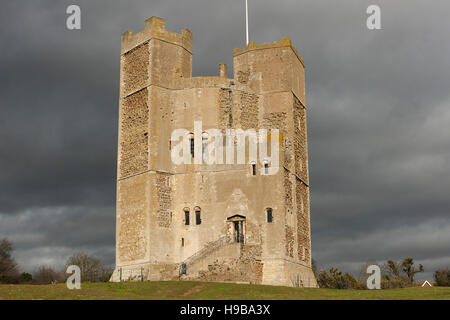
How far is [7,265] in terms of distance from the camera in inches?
2493

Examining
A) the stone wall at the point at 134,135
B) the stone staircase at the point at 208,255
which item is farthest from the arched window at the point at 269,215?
the stone wall at the point at 134,135

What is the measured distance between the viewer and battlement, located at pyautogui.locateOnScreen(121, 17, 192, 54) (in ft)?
153

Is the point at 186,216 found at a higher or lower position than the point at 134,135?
lower

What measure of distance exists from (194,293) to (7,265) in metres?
36.8

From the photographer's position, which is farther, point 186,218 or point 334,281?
point 334,281

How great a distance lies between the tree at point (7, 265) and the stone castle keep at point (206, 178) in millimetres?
20117

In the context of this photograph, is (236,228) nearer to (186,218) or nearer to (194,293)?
(186,218)

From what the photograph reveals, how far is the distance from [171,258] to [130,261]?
280cm

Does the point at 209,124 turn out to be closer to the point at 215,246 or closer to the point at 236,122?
the point at 236,122

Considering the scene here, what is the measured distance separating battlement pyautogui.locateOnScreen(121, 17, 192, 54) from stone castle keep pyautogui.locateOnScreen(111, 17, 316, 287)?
85mm

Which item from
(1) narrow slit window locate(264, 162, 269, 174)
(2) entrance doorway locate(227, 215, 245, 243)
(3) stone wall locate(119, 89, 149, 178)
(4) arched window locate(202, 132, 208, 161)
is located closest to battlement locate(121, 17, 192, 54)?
(3) stone wall locate(119, 89, 149, 178)

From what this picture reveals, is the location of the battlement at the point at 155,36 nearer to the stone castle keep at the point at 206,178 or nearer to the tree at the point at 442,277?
the stone castle keep at the point at 206,178

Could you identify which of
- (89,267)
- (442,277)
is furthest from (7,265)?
(442,277)
